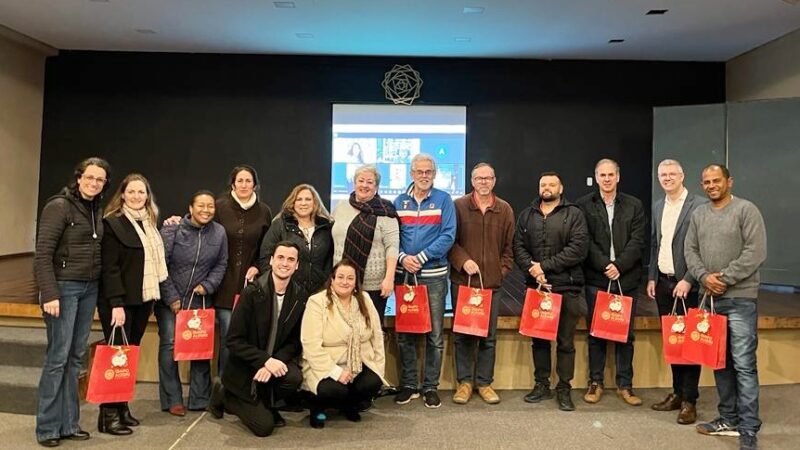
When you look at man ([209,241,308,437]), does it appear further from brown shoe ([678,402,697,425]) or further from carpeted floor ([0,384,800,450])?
brown shoe ([678,402,697,425])

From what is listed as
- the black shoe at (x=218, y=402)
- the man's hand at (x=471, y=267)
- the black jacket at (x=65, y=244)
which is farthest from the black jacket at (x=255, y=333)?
the man's hand at (x=471, y=267)

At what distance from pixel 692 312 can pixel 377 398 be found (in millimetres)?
1815

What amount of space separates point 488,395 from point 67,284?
2.32 meters

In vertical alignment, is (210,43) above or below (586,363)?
above

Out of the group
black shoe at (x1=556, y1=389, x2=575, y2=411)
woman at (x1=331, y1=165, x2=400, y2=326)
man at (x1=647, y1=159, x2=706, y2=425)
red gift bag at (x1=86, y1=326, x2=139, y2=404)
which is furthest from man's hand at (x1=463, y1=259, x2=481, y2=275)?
red gift bag at (x1=86, y1=326, x2=139, y2=404)

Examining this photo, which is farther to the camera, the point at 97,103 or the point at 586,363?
the point at 97,103

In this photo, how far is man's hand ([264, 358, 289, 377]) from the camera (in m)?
2.70

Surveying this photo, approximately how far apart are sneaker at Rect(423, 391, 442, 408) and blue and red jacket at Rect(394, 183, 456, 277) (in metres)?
0.71

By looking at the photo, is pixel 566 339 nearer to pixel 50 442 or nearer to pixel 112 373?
pixel 112 373

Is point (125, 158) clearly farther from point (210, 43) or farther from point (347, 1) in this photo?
point (347, 1)

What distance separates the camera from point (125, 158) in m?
7.85

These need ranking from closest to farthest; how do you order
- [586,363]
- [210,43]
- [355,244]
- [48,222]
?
1. [48,222]
2. [355,244]
3. [586,363]
4. [210,43]

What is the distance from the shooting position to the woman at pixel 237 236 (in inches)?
123

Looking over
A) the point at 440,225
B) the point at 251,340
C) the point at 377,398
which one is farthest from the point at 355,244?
the point at 377,398
